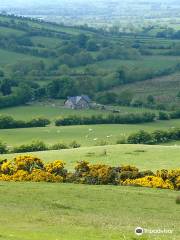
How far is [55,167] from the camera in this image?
166 ft

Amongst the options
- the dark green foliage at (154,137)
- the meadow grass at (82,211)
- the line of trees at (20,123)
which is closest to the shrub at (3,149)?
the dark green foliage at (154,137)

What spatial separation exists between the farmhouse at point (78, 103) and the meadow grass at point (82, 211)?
261 ft

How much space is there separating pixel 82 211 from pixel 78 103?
294 ft

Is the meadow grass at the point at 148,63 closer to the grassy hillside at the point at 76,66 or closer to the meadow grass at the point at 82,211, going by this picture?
the grassy hillside at the point at 76,66

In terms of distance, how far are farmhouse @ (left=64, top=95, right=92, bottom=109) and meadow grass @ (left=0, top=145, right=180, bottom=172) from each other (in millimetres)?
57059

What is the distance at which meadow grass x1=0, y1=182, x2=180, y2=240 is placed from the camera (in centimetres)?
2833

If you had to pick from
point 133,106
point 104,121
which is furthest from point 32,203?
point 133,106

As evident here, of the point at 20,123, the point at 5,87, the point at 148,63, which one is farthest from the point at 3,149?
the point at 148,63

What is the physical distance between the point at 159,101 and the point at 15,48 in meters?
66.1

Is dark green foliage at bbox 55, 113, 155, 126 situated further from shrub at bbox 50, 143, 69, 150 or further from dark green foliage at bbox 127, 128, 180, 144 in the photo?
shrub at bbox 50, 143, 69, 150

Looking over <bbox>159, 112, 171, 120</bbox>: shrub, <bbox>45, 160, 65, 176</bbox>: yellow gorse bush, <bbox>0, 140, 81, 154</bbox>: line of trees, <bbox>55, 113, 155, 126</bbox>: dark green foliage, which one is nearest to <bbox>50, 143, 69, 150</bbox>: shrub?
<bbox>0, 140, 81, 154</bbox>: line of trees

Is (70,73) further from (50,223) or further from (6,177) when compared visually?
(50,223)

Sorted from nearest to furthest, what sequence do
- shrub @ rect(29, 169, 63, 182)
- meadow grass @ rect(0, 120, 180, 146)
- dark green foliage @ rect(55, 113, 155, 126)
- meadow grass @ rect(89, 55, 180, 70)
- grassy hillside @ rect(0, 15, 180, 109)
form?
shrub @ rect(29, 169, 63, 182) < meadow grass @ rect(0, 120, 180, 146) < dark green foliage @ rect(55, 113, 155, 126) < grassy hillside @ rect(0, 15, 180, 109) < meadow grass @ rect(89, 55, 180, 70)

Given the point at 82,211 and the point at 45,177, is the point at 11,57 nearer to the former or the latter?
the point at 45,177
